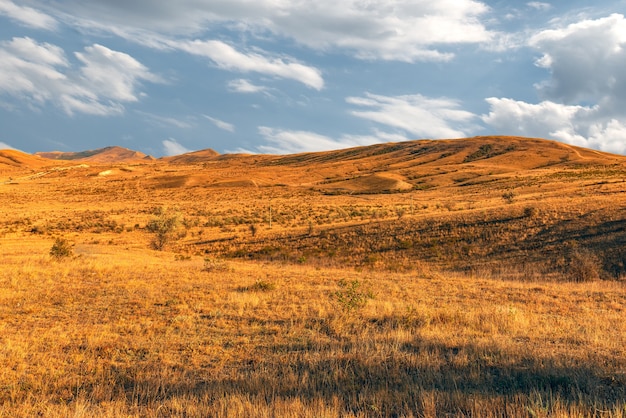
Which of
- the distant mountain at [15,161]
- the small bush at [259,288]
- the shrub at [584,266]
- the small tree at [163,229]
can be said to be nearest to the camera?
the small bush at [259,288]

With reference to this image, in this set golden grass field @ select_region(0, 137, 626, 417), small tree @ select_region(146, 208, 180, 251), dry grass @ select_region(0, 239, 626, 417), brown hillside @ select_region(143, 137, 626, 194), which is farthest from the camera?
brown hillside @ select_region(143, 137, 626, 194)

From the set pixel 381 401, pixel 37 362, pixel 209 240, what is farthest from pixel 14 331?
pixel 209 240

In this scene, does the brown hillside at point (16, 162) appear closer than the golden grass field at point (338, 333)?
No

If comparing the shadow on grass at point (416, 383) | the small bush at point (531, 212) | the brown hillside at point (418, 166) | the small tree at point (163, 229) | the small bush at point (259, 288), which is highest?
the brown hillside at point (418, 166)

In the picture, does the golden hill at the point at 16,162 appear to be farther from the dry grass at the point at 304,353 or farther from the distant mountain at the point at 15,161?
the dry grass at the point at 304,353

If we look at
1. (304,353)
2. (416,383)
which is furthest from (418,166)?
(416,383)

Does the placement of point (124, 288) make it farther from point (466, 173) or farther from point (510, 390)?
point (466, 173)

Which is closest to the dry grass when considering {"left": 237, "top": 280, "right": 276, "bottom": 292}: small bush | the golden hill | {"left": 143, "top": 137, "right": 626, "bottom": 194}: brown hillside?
{"left": 237, "top": 280, "right": 276, "bottom": 292}: small bush

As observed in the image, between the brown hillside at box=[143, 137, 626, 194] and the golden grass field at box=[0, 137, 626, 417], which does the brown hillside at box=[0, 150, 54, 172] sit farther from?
the golden grass field at box=[0, 137, 626, 417]

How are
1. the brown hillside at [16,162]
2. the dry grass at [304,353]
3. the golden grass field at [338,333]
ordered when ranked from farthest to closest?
the brown hillside at [16,162] < the golden grass field at [338,333] < the dry grass at [304,353]

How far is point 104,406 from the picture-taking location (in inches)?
198

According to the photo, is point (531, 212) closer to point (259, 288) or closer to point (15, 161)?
point (259, 288)

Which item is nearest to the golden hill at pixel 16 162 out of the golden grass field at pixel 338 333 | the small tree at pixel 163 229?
the small tree at pixel 163 229

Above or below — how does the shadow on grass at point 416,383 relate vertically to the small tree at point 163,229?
below
